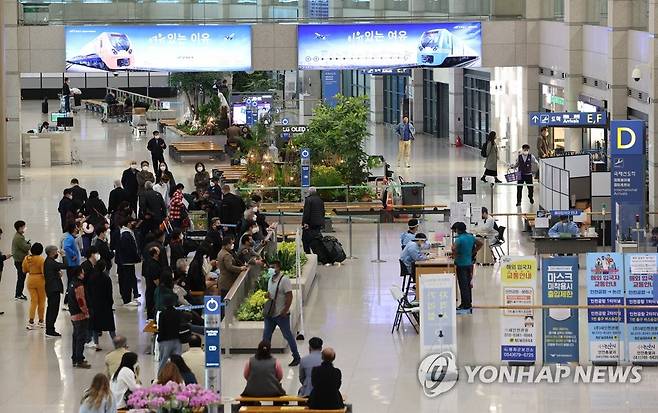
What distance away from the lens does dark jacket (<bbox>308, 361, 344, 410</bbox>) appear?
14258 mm

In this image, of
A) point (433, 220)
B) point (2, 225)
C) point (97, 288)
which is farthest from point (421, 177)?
point (97, 288)

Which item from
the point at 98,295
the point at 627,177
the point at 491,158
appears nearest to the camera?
the point at 98,295

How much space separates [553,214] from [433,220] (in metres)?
5.56

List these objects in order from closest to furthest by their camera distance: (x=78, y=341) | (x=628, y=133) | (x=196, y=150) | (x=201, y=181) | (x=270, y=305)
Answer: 1. (x=270, y=305)
2. (x=78, y=341)
3. (x=628, y=133)
4. (x=201, y=181)
5. (x=196, y=150)

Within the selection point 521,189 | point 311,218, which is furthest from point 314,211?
point 521,189

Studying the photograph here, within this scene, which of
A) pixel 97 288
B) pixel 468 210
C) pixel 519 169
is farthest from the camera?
pixel 519 169

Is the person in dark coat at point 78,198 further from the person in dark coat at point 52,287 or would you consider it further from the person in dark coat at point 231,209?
the person in dark coat at point 52,287

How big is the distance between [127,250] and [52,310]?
7.03ft

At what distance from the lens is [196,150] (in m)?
42.9

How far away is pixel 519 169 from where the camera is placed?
108 ft

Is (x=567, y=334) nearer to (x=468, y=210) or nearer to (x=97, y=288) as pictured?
(x=97, y=288)

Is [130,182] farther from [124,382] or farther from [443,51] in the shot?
[124,382]

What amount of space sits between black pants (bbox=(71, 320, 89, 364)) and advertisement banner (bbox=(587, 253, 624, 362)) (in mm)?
6200

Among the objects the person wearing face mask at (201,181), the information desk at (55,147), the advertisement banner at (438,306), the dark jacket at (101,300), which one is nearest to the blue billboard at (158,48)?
the information desk at (55,147)
